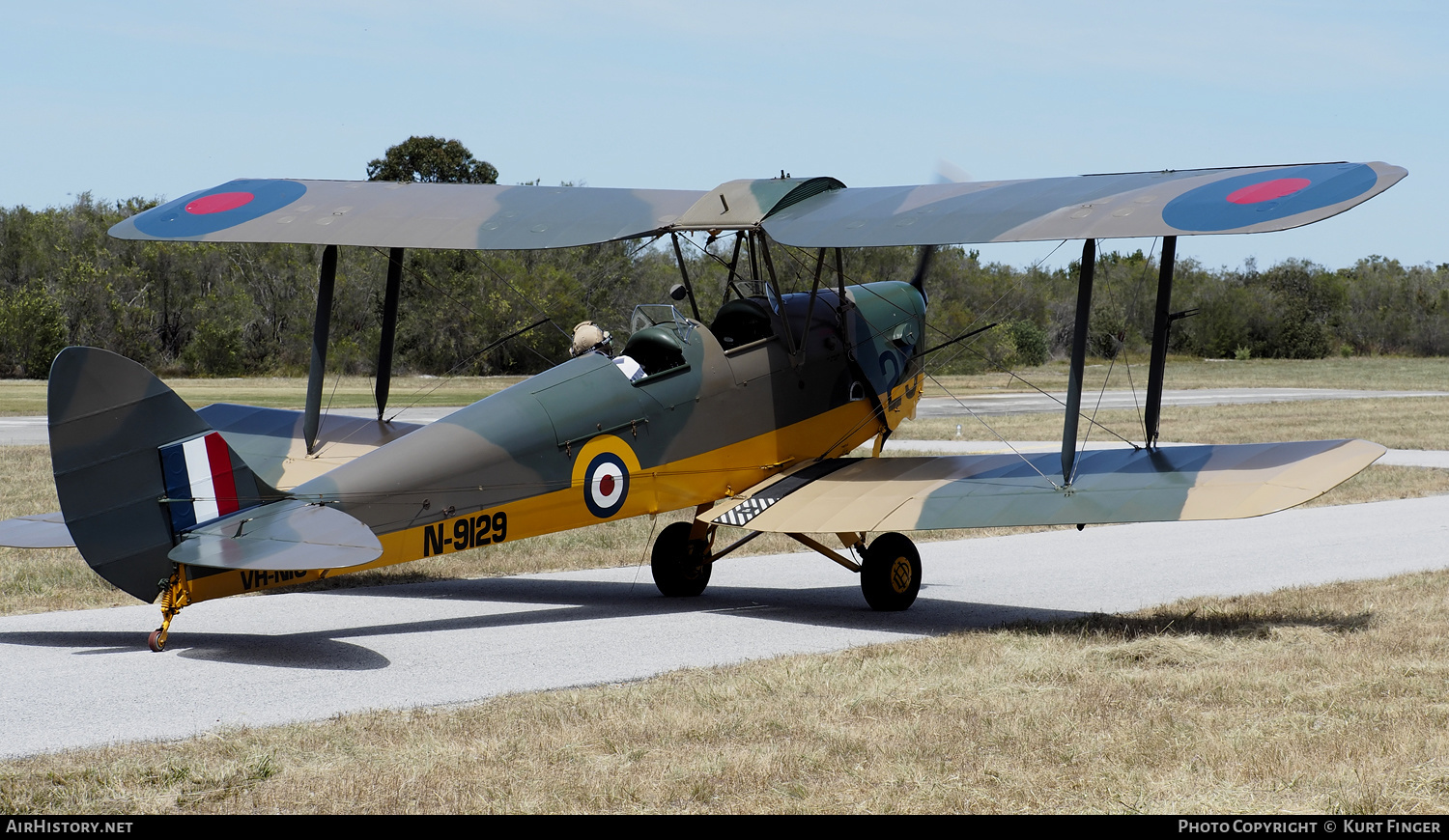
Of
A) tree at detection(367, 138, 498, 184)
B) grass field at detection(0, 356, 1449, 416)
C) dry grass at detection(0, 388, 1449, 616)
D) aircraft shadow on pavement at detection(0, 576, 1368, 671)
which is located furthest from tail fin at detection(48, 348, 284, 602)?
tree at detection(367, 138, 498, 184)

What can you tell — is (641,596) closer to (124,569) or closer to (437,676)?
(437,676)

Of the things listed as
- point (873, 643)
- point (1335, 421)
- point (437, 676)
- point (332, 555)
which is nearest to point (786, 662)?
point (873, 643)

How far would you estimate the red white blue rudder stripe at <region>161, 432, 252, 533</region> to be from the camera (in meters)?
7.35

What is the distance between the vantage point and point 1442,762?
542cm

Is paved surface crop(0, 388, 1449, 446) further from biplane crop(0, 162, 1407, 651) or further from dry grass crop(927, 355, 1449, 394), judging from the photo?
biplane crop(0, 162, 1407, 651)

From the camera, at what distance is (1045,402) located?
3862cm

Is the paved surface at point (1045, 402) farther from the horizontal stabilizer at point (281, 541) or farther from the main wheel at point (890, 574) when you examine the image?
the horizontal stabilizer at point (281, 541)

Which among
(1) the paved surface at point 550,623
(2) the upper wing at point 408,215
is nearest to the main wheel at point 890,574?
(1) the paved surface at point 550,623

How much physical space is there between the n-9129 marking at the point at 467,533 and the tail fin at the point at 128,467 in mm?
1246

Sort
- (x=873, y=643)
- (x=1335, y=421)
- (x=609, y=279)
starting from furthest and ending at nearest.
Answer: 1. (x=609, y=279)
2. (x=1335, y=421)
3. (x=873, y=643)

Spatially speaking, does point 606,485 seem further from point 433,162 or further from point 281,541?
point 433,162

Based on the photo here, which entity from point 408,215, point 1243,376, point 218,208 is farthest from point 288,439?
point 1243,376

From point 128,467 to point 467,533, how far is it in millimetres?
2102

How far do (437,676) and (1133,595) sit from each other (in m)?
5.54
